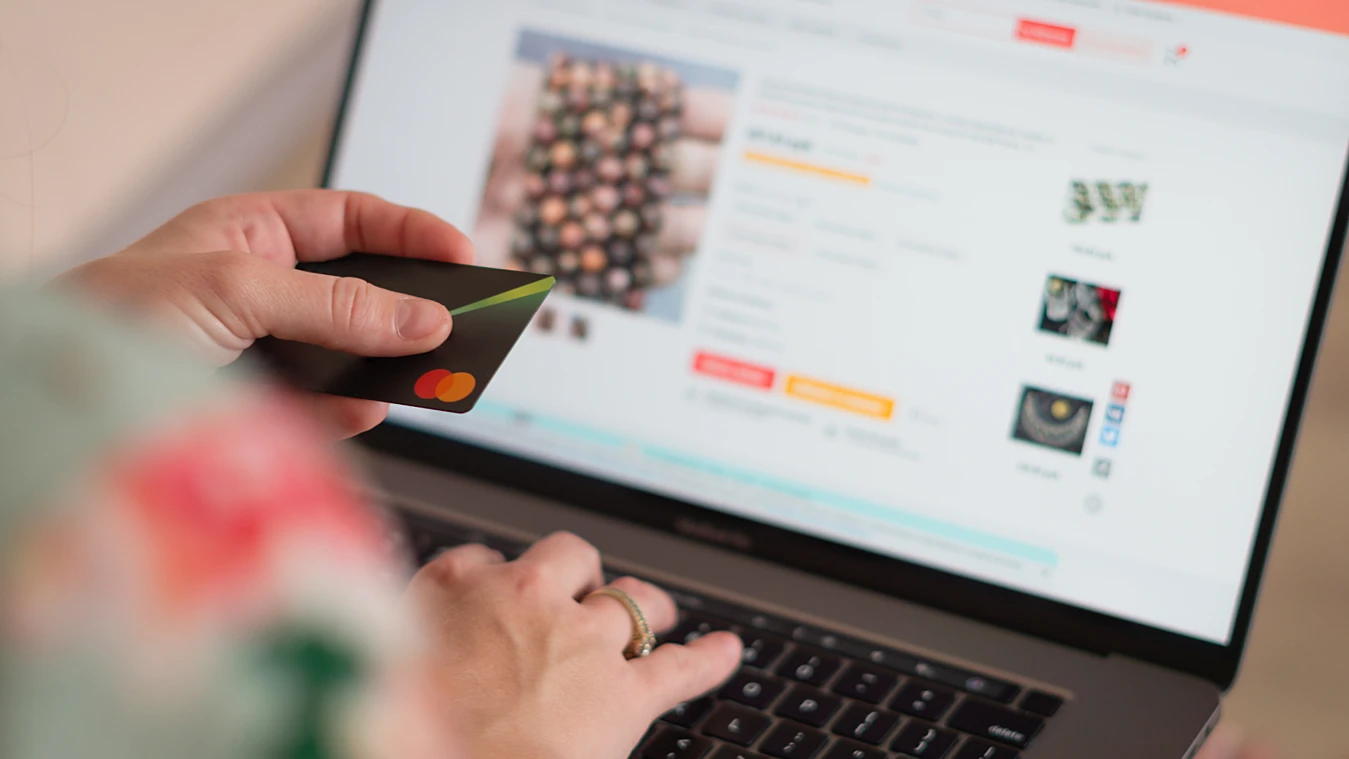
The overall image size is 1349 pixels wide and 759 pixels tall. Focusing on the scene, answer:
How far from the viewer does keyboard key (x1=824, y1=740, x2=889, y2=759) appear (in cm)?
50

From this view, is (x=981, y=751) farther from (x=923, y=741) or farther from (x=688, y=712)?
(x=688, y=712)

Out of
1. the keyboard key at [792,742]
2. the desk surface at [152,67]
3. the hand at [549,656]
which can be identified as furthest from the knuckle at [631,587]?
the desk surface at [152,67]

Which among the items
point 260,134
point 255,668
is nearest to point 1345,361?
point 255,668

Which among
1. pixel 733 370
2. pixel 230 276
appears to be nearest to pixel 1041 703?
pixel 733 370

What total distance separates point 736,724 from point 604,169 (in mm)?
384

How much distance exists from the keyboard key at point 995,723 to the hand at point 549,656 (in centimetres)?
13

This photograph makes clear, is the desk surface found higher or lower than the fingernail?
higher

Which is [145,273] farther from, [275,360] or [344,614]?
[344,614]

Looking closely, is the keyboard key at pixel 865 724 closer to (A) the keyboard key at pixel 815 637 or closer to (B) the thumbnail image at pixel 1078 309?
(A) the keyboard key at pixel 815 637

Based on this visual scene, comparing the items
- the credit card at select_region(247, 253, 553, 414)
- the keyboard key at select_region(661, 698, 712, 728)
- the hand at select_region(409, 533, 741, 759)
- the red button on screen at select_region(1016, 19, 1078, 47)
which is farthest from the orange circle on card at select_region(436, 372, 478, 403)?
the red button on screen at select_region(1016, 19, 1078, 47)

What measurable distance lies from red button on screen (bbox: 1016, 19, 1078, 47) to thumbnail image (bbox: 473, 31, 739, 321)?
0.61 feet

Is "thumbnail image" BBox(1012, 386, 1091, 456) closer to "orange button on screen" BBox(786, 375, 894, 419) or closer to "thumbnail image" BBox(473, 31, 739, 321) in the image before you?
"orange button on screen" BBox(786, 375, 894, 419)

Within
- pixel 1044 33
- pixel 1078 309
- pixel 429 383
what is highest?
pixel 1044 33

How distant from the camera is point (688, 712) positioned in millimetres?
532
